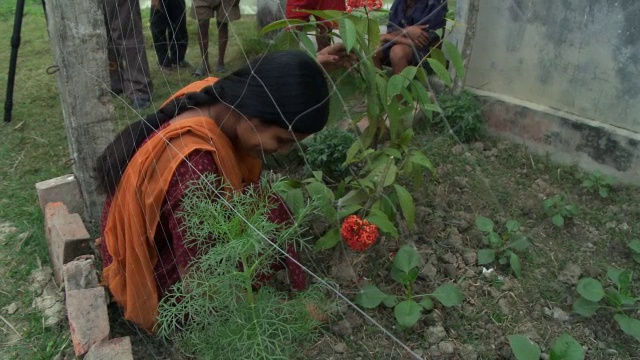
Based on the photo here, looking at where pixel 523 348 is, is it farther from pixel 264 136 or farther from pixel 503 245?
pixel 264 136

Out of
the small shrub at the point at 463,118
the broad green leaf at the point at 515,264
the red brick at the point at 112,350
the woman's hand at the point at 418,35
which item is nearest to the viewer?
the red brick at the point at 112,350

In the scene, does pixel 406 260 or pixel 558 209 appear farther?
pixel 558 209

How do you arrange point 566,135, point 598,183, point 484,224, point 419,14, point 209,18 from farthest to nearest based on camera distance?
point 209,18 → point 419,14 → point 566,135 → point 598,183 → point 484,224

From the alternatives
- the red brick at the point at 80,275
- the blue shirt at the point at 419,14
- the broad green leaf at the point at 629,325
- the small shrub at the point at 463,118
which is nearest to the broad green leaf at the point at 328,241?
the red brick at the point at 80,275

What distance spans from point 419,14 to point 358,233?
8.21 ft

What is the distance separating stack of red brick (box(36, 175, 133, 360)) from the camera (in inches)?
85.4

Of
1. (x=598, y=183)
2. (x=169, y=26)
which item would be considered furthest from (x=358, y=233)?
(x=169, y=26)

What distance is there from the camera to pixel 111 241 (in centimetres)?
230

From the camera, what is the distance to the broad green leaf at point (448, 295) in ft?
7.86

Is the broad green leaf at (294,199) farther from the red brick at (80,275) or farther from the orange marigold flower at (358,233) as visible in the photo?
the red brick at (80,275)

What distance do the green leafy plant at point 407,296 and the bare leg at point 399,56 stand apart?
1812 mm

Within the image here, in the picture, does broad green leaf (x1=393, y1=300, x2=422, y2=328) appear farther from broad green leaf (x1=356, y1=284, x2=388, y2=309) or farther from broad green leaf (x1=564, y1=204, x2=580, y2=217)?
broad green leaf (x1=564, y1=204, x2=580, y2=217)

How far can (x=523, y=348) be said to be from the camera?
2182 mm

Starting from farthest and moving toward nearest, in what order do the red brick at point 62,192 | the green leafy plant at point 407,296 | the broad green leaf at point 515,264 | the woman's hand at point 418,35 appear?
1. the woman's hand at point 418,35
2. the red brick at point 62,192
3. the broad green leaf at point 515,264
4. the green leafy plant at point 407,296
